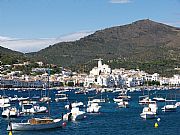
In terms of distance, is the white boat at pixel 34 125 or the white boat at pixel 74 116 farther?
the white boat at pixel 74 116

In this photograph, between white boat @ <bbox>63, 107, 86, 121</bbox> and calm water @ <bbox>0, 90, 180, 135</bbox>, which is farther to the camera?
white boat @ <bbox>63, 107, 86, 121</bbox>

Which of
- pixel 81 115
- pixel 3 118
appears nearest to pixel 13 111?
pixel 3 118

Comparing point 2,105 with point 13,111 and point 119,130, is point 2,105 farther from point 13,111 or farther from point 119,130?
point 119,130

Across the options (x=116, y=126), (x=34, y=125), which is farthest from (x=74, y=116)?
(x=34, y=125)

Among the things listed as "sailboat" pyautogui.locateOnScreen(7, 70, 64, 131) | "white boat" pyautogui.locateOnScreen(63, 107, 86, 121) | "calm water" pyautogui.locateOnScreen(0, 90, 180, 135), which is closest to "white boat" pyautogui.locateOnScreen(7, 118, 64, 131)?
"sailboat" pyautogui.locateOnScreen(7, 70, 64, 131)

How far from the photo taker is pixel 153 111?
75062mm

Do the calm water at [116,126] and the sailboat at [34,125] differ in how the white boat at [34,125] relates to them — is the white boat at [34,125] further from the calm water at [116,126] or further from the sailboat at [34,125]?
the calm water at [116,126]

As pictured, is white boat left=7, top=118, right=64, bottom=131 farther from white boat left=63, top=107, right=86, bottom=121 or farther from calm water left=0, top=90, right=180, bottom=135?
white boat left=63, top=107, right=86, bottom=121

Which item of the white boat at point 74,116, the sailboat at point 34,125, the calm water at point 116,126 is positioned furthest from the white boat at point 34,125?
the white boat at point 74,116

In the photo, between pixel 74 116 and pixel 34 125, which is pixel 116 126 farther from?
pixel 34 125

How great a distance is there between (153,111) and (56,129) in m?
20.4

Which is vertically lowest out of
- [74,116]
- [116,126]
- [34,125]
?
[116,126]

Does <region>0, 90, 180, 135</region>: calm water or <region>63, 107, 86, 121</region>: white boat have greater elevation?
<region>63, 107, 86, 121</region>: white boat

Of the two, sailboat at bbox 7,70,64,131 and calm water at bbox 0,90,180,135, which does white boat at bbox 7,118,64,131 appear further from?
calm water at bbox 0,90,180,135
